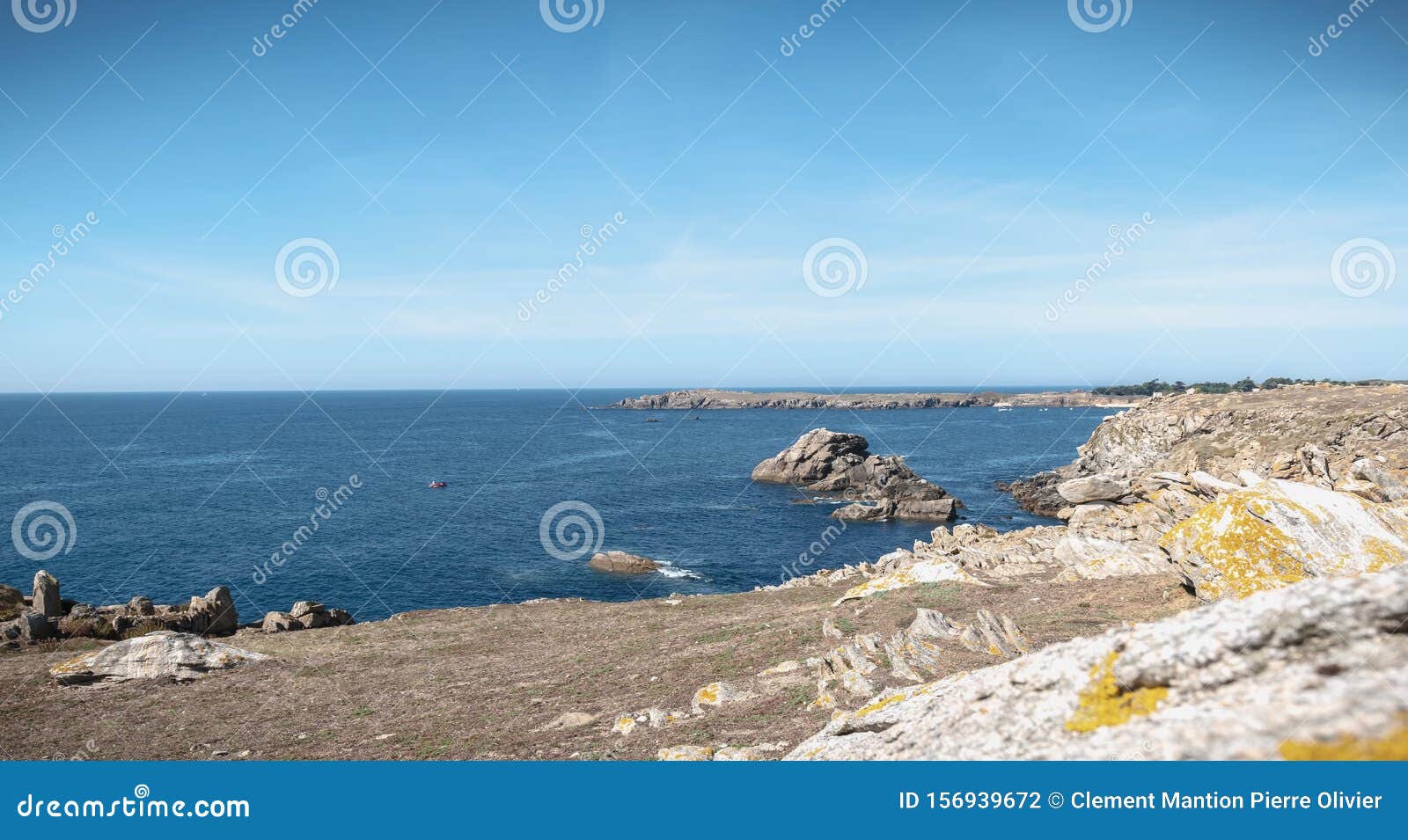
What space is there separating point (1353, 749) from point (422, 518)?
245 feet

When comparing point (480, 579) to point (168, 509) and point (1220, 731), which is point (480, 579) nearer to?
point (168, 509)

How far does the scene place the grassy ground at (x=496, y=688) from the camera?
530 inches

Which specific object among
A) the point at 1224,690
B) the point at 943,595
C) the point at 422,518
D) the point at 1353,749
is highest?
the point at 1224,690

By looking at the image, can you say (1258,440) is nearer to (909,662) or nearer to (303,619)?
(909,662)

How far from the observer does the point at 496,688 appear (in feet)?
57.6

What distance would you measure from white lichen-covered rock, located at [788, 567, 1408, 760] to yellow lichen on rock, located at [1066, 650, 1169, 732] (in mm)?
11

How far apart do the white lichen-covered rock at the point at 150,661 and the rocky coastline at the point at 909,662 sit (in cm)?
7

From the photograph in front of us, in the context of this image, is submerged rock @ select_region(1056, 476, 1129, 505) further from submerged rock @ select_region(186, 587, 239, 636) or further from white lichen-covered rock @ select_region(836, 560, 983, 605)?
submerged rock @ select_region(186, 587, 239, 636)

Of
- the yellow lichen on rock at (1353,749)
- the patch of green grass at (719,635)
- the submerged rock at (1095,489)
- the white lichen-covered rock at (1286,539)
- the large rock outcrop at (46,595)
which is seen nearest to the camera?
the yellow lichen on rock at (1353,749)

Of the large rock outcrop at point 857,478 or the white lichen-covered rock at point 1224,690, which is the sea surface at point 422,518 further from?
the white lichen-covered rock at point 1224,690

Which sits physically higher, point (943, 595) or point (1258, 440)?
point (1258, 440)

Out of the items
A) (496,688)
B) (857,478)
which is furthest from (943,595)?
(857,478)

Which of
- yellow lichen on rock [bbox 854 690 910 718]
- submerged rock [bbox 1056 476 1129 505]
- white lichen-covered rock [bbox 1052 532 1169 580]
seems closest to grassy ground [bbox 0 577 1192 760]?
white lichen-covered rock [bbox 1052 532 1169 580]

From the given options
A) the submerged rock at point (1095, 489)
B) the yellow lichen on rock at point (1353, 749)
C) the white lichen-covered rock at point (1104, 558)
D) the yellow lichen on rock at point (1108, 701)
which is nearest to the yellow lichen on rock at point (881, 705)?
the yellow lichen on rock at point (1108, 701)
